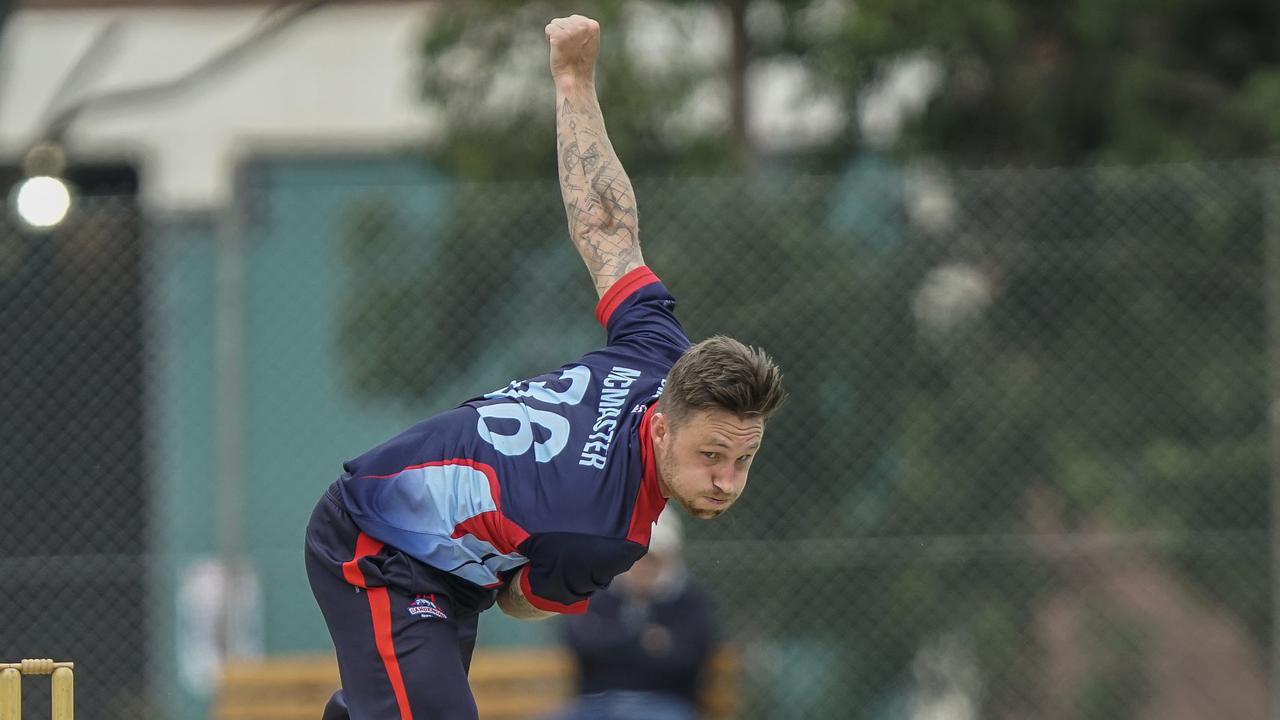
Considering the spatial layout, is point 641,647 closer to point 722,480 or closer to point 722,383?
point 722,480

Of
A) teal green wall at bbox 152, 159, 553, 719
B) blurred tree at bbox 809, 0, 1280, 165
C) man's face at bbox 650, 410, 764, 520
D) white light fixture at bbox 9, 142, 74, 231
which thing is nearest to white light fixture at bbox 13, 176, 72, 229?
white light fixture at bbox 9, 142, 74, 231

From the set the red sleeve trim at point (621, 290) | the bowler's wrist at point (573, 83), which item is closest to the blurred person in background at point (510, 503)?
the red sleeve trim at point (621, 290)

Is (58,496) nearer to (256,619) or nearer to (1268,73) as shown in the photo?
(256,619)

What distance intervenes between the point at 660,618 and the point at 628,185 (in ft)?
10.4

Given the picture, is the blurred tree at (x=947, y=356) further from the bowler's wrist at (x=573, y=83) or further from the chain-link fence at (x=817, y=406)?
the bowler's wrist at (x=573, y=83)

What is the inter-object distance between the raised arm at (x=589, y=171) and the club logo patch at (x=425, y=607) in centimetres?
84

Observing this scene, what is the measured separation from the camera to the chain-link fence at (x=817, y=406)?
25.2 feet

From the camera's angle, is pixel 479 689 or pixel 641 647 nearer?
pixel 641 647

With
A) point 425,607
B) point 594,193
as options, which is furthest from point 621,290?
point 425,607

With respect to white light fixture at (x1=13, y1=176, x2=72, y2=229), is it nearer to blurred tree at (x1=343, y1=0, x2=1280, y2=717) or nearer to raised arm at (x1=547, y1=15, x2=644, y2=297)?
blurred tree at (x1=343, y1=0, x2=1280, y2=717)

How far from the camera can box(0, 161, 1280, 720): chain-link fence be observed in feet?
25.2

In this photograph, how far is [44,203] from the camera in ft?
25.3

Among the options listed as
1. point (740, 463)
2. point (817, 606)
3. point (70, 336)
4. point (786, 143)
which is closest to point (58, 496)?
point (70, 336)

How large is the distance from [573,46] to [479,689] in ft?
12.7
